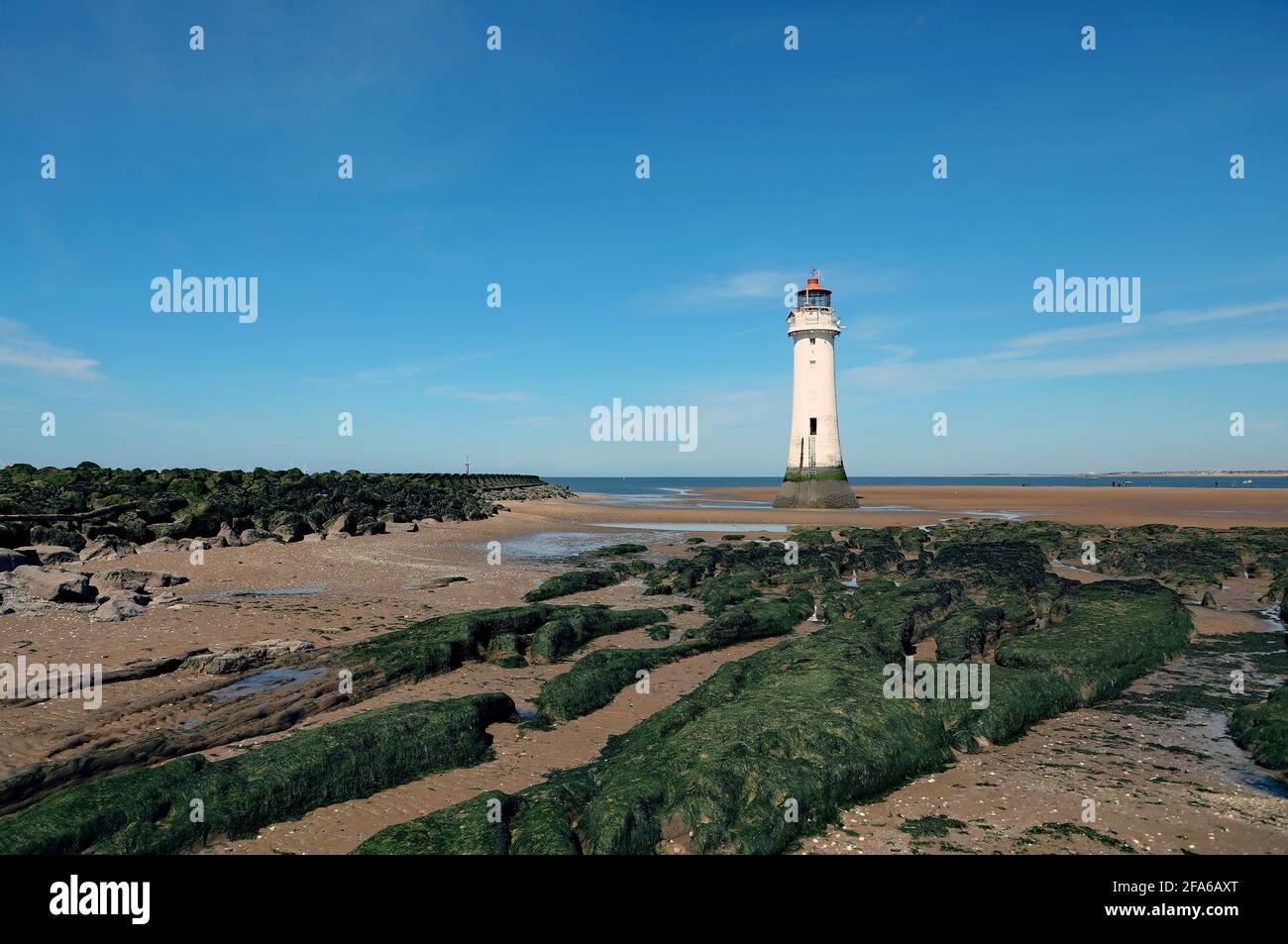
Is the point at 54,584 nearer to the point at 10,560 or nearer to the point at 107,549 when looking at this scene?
the point at 10,560

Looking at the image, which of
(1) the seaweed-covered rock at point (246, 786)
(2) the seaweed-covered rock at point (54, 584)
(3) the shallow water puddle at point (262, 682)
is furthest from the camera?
(2) the seaweed-covered rock at point (54, 584)

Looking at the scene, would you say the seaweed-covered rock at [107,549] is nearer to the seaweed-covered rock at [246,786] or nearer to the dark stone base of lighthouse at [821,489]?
the seaweed-covered rock at [246,786]

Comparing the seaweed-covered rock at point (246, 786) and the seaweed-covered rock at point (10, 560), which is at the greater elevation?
the seaweed-covered rock at point (10, 560)

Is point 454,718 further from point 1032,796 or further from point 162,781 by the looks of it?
point 1032,796

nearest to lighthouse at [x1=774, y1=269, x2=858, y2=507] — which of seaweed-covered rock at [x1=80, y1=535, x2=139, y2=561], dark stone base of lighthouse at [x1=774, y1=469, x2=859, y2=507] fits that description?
dark stone base of lighthouse at [x1=774, y1=469, x2=859, y2=507]

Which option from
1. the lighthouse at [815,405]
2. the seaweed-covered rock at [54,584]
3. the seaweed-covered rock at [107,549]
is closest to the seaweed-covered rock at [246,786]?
the seaweed-covered rock at [54,584]

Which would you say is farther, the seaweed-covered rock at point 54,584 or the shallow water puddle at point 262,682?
the seaweed-covered rock at point 54,584
